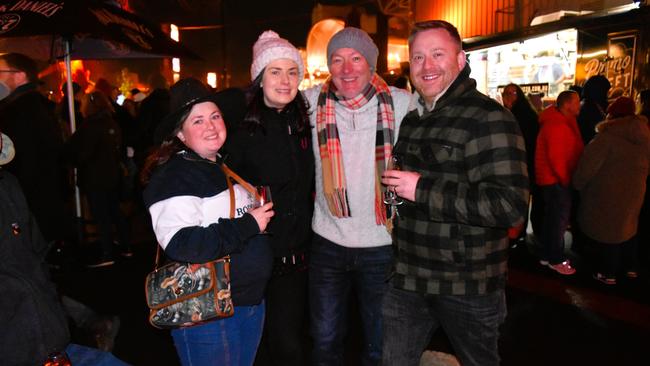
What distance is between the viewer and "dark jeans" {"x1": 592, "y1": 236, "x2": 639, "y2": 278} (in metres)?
5.52

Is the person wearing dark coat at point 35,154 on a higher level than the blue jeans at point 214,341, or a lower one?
higher

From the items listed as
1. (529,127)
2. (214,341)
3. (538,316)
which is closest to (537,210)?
(529,127)

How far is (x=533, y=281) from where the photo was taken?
5695mm

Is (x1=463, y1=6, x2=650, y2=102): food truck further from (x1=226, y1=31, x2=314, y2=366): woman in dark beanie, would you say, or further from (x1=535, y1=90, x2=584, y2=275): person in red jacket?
(x1=226, y1=31, x2=314, y2=366): woman in dark beanie

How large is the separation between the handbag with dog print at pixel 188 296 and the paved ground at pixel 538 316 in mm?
2116

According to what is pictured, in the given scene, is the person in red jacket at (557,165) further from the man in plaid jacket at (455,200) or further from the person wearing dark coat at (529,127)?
the man in plaid jacket at (455,200)

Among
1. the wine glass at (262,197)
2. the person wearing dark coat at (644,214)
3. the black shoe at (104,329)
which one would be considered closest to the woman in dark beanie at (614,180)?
the person wearing dark coat at (644,214)

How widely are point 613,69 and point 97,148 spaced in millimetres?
7487

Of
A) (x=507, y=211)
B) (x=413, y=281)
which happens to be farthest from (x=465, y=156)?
(x=413, y=281)

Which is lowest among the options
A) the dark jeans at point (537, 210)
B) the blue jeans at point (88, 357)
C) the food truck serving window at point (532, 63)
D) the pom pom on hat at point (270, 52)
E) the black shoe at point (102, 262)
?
the black shoe at point (102, 262)

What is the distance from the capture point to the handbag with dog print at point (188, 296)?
85.4 inches

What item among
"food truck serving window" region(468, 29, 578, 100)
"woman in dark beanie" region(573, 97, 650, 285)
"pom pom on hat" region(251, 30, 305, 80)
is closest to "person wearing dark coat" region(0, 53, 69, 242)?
"pom pom on hat" region(251, 30, 305, 80)

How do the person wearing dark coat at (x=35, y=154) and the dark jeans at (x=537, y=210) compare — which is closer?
the person wearing dark coat at (x=35, y=154)

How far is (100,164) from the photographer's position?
6.37m
